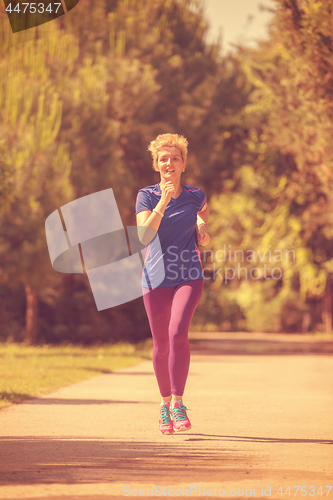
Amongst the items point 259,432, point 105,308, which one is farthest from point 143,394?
point 105,308

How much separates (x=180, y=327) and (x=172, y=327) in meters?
0.07

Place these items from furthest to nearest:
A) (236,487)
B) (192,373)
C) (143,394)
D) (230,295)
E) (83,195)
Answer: (230,295) < (83,195) < (192,373) < (143,394) < (236,487)

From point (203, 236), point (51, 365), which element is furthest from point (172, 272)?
point (51, 365)

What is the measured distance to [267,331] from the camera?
56.7m

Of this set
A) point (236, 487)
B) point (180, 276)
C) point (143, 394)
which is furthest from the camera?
point (143, 394)

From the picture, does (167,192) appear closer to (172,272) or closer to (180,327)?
(172,272)

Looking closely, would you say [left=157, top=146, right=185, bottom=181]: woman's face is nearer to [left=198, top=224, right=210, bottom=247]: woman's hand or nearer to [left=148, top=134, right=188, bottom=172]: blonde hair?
[left=148, top=134, right=188, bottom=172]: blonde hair

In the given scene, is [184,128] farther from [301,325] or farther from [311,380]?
[301,325]

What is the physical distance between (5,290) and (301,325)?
3932cm

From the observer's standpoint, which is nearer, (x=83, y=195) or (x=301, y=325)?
(x=83, y=195)

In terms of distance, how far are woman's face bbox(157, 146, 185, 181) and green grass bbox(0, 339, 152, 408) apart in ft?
10.9

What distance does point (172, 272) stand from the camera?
5660 mm

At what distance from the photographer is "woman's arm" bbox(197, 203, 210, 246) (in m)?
5.63

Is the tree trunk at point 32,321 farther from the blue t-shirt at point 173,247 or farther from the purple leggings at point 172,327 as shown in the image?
the blue t-shirt at point 173,247
